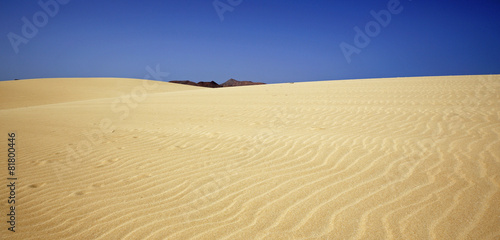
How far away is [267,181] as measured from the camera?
10.8 feet

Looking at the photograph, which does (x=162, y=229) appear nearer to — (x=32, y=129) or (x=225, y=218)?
(x=225, y=218)

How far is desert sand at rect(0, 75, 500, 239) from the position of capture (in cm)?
236

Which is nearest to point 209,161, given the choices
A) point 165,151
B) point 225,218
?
point 165,151

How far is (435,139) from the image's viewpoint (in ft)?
15.5

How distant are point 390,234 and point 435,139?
3529 mm

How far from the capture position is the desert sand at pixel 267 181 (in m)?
2.36

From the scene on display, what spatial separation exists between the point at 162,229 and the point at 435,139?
5.12 meters

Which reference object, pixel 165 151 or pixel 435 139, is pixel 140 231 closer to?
pixel 165 151

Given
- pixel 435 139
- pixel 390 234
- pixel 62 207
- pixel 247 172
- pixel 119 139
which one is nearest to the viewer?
pixel 390 234

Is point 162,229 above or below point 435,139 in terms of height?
below

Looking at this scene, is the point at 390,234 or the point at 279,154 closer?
the point at 390,234

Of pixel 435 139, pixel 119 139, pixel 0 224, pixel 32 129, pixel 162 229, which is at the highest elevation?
pixel 32 129

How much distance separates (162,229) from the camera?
7.80 feet

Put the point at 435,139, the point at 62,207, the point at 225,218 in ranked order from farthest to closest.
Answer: the point at 435,139, the point at 62,207, the point at 225,218
